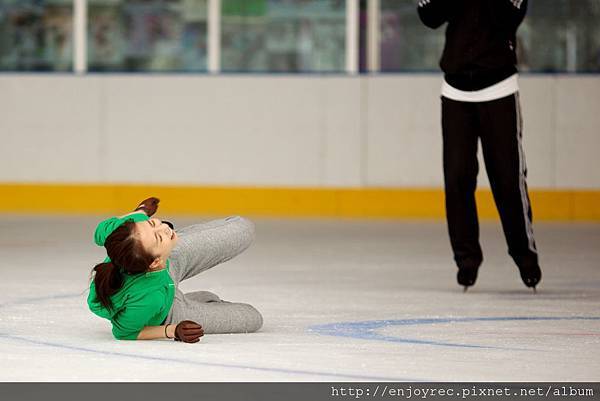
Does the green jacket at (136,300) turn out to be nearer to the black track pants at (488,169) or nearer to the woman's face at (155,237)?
the woman's face at (155,237)

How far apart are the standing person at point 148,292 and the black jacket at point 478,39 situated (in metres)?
2.30

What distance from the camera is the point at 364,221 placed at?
14047mm

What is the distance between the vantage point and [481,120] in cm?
834

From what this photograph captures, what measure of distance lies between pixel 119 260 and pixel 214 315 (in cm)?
54

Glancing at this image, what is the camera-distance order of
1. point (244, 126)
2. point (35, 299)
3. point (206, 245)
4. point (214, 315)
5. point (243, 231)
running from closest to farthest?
point (214, 315)
point (206, 245)
point (243, 231)
point (35, 299)
point (244, 126)

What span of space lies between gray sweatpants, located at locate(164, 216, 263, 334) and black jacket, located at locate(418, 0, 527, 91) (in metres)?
1.94

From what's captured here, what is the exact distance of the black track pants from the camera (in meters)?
8.31

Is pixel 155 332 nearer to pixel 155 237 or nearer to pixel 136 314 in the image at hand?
pixel 136 314

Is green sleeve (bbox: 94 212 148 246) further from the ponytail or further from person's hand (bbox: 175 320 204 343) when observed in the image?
person's hand (bbox: 175 320 204 343)

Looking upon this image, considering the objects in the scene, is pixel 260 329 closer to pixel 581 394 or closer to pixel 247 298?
pixel 247 298

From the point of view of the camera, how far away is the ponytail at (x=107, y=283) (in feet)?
19.8

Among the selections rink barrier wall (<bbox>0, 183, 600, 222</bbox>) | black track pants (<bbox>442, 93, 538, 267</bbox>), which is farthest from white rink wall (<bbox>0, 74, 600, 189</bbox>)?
black track pants (<bbox>442, 93, 538, 267</bbox>)

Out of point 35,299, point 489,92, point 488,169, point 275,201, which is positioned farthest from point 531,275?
point 275,201

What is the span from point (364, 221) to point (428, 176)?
2.85 ft
